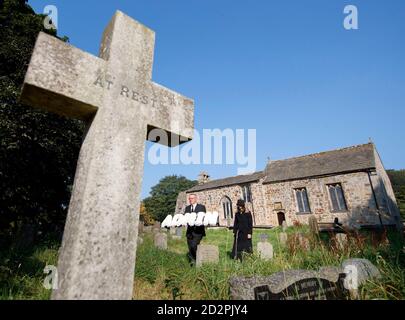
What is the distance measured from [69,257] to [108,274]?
315 millimetres

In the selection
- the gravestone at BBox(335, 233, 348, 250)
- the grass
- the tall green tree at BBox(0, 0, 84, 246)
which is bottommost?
the grass

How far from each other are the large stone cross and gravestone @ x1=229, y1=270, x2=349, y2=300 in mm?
1843

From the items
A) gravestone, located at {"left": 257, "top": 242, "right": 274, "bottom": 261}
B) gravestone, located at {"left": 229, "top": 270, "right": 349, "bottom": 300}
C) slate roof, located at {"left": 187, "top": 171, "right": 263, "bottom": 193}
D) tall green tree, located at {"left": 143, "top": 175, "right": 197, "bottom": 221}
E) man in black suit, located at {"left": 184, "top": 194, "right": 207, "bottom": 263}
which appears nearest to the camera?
gravestone, located at {"left": 229, "top": 270, "right": 349, "bottom": 300}

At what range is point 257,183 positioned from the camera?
87.7 feet

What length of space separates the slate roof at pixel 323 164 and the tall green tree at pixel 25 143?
21.0 m

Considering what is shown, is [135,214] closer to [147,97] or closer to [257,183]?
[147,97]

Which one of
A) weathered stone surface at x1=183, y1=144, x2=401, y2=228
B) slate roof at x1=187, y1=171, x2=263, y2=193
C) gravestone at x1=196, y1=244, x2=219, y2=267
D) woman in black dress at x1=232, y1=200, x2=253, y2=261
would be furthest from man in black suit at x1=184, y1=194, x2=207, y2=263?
slate roof at x1=187, y1=171, x2=263, y2=193

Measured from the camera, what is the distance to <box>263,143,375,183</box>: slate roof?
2133cm

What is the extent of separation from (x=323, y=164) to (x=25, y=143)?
78.9ft

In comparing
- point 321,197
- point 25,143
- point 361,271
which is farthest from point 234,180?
point 361,271

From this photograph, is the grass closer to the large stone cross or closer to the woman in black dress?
the woman in black dress

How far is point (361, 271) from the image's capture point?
3.80m

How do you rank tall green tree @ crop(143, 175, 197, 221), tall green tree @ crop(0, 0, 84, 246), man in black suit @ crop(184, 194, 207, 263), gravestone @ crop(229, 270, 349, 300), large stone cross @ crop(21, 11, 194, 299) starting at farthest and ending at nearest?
tall green tree @ crop(143, 175, 197, 221) → tall green tree @ crop(0, 0, 84, 246) → man in black suit @ crop(184, 194, 207, 263) → gravestone @ crop(229, 270, 349, 300) → large stone cross @ crop(21, 11, 194, 299)

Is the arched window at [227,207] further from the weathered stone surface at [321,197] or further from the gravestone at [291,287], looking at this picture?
the gravestone at [291,287]
